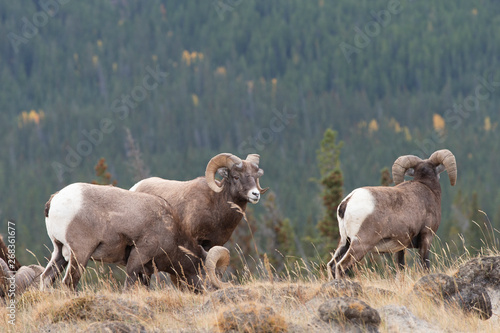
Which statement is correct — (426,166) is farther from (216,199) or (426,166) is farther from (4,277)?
(4,277)

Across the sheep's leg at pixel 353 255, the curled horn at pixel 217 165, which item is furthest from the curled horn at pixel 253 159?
the sheep's leg at pixel 353 255

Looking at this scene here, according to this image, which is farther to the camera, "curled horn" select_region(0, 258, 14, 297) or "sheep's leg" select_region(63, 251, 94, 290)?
"sheep's leg" select_region(63, 251, 94, 290)

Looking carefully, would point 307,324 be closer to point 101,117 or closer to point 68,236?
point 68,236

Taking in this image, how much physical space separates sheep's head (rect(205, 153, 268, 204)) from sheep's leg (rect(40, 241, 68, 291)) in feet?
8.90

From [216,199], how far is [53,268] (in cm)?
296

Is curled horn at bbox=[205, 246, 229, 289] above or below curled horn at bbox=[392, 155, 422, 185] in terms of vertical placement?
below

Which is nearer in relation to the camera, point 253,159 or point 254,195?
point 254,195

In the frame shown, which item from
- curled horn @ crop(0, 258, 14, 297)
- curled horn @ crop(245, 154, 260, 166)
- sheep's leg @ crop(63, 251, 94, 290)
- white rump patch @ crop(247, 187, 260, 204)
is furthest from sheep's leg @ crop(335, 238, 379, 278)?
curled horn @ crop(0, 258, 14, 297)

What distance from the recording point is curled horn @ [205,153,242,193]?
37.7 ft

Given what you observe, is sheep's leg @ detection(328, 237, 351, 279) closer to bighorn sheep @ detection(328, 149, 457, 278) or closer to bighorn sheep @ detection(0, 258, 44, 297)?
bighorn sheep @ detection(328, 149, 457, 278)

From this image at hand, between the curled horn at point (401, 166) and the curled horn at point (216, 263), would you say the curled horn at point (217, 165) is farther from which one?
the curled horn at point (401, 166)

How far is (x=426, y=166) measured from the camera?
11602mm

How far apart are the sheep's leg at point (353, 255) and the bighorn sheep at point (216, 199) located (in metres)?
1.86

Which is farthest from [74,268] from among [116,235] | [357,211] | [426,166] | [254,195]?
[426,166]
